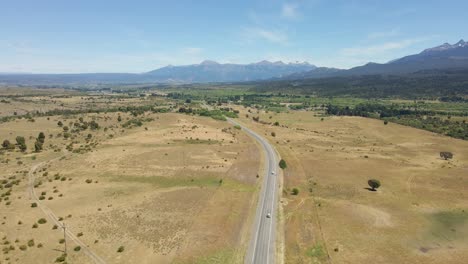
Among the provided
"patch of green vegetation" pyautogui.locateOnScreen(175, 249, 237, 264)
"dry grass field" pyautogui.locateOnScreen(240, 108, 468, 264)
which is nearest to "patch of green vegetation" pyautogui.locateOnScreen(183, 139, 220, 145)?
"dry grass field" pyautogui.locateOnScreen(240, 108, 468, 264)

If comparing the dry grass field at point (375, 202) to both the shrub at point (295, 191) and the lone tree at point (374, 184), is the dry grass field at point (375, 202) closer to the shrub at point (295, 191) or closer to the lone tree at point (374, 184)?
the shrub at point (295, 191)

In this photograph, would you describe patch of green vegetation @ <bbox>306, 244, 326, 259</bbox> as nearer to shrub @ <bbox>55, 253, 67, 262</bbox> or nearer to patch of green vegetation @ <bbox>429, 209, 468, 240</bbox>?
patch of green vegetation @ <bbox>429, 209, 468, 240</bbox>

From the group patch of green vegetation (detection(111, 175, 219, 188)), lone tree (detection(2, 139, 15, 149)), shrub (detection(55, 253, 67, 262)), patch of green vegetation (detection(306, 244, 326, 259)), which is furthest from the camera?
lone tree (detection(2, 139, 15, 149))

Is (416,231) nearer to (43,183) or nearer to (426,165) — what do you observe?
(426,165)

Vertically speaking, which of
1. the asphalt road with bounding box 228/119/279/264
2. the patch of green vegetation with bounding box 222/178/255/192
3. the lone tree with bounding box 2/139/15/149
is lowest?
the asphalt road with bounding box 228/119/279/264

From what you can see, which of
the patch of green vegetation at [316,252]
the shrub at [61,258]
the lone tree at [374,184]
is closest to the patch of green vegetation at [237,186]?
the patch of green vegetation at [316,252]

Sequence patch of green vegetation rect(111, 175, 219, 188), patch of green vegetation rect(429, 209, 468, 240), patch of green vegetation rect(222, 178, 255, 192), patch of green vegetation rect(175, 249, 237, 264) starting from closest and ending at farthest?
1. patch of green vegetation rect(175, 249, 237, 264)
2. patch of green vegetation rect(429, 209, 468, 240)
3. patch of green vegetation rect(222, 178, 255, 192)
4. patch of green vegetation rect(111, 175, 219, 188)

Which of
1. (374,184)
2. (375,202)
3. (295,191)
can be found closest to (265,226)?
(295,191)
